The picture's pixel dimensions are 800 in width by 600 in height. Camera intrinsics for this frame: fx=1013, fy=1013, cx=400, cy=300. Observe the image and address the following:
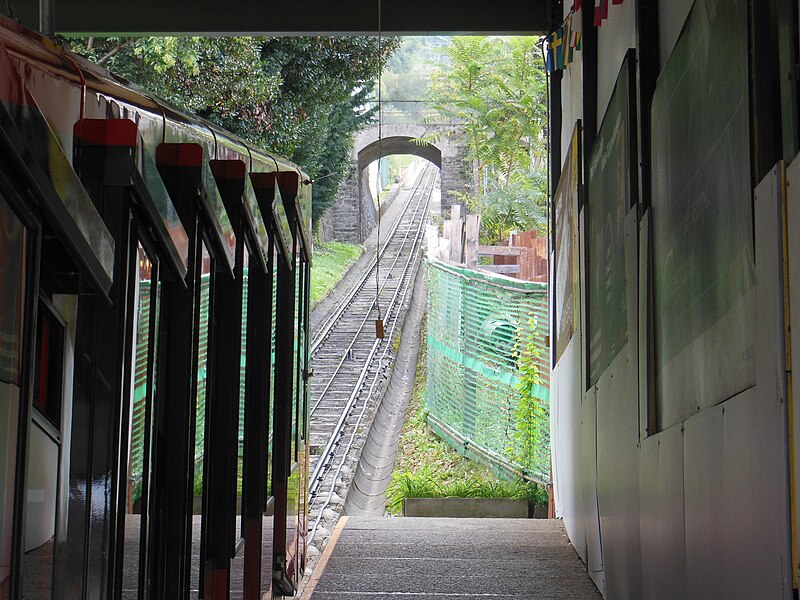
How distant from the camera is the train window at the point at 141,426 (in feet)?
6.70

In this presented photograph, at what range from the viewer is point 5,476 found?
55.7 inches

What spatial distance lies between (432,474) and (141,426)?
10740mm

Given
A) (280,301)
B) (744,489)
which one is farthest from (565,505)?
(744,489)

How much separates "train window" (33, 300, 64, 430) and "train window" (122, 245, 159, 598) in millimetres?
339

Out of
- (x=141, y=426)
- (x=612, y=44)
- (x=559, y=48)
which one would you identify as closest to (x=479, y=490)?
(x=559, y=48)

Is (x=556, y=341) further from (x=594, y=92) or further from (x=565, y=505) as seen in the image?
(x=594, y=92)

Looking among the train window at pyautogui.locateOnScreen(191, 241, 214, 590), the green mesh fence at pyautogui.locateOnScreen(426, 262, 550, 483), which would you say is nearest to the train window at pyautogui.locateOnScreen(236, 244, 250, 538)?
the train window at pyautogui.locateOnScreen(191, 241, 214, 590)

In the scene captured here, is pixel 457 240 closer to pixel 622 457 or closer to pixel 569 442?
pixel 569 442

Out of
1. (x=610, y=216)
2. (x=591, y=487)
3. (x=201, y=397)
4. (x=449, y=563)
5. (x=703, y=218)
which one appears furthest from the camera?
(x=449, y=563)

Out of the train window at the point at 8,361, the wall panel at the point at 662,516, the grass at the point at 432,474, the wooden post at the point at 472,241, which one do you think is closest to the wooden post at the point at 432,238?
the wooden post at the point at 472,241

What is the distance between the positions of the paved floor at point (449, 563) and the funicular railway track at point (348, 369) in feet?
7.57

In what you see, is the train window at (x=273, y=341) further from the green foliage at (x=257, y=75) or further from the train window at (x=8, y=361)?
the green foliage at (x=257, y=75)

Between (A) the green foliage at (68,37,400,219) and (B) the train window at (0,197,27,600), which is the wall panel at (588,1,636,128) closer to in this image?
(B) the train window at (0,197,27,600)

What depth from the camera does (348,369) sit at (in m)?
18.1
